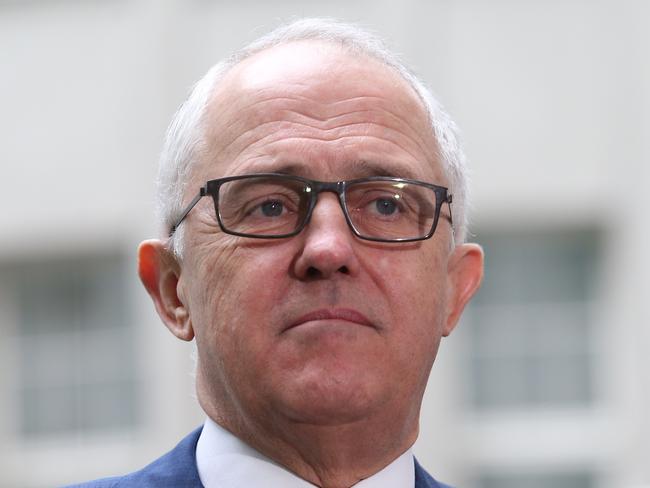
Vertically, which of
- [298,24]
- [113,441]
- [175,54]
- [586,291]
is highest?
[175,54]

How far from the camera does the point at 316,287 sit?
244 cm

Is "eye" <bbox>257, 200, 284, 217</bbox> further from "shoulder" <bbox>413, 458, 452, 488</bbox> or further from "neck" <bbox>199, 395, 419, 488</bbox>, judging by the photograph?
"shoulder" <bbox>413, 458, 452, 488</bbox>

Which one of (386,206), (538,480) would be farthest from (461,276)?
(538,480)

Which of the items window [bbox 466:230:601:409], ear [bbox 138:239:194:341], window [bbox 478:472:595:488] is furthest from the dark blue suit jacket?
window [bbox 478:472:595:488]

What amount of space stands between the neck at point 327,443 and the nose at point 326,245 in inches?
10.5

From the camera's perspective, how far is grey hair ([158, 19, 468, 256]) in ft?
8.96

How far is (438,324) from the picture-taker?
2617 millimetres

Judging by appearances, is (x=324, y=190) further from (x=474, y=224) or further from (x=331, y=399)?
(x=474, y=224)

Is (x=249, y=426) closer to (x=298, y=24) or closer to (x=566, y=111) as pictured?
(x=298, y=24)

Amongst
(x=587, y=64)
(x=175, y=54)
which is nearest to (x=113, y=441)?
(x=175, y=54)

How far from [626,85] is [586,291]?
1.48m

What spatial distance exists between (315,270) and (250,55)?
557 millimetres

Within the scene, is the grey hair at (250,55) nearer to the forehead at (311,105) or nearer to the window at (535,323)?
the forehead at (311,105)

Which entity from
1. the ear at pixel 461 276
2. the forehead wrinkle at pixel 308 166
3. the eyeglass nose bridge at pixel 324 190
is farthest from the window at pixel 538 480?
the eyeglass nose bridge at pixel 324 190
